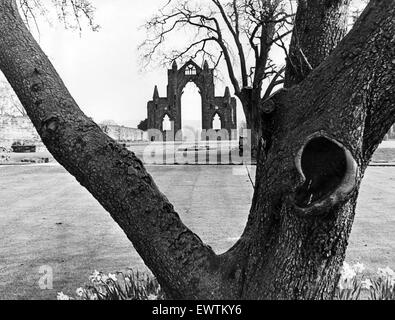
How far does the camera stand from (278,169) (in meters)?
2.58

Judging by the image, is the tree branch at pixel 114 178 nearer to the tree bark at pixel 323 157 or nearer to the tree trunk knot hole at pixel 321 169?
the tree bark at pixel 323 157

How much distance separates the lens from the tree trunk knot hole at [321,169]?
7.66ft

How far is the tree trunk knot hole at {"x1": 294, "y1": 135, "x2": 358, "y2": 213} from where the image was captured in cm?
233

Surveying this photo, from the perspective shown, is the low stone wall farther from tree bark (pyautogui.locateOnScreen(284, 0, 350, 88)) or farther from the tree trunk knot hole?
the tree trunk knot hole

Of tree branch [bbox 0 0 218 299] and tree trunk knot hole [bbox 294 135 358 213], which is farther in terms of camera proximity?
tree branch [bbox 0 0 218 299]

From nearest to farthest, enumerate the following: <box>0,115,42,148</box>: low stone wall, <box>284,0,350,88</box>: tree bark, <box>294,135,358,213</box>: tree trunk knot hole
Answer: <box>294,135,358,213</box>: tree trunk knot hole → <box>284,0,350,88</box>: tree bark → <box>0,115,42,148</box>: low stone wall

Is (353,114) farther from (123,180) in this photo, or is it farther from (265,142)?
(123,180)

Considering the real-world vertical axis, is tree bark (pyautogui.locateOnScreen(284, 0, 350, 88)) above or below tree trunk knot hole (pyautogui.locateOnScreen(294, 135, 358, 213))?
above

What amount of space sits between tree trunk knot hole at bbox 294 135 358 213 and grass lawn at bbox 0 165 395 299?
3511 mm

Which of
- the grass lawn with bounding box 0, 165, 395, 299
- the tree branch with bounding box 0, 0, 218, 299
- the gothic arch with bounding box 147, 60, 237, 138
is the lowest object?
the grass lawn with bounding box 0, 165, 395, 299

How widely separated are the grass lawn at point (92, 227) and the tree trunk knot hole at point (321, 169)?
138 inches

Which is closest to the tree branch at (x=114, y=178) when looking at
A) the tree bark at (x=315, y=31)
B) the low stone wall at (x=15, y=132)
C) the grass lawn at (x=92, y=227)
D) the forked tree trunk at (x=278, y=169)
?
the forked tree trunk at (x=278, y=169)

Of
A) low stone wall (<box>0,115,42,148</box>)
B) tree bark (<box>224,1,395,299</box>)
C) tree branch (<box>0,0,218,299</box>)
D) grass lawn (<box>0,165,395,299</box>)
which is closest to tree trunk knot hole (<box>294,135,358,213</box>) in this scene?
tree bark (<box>224,1,395,299</box>)
